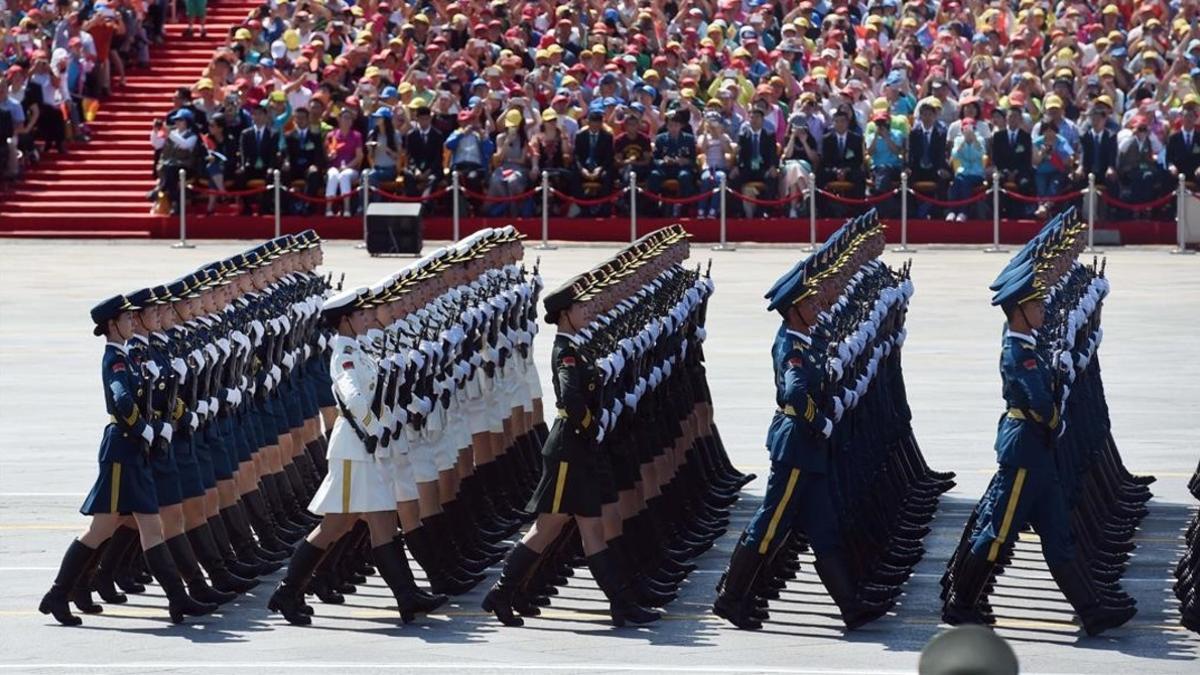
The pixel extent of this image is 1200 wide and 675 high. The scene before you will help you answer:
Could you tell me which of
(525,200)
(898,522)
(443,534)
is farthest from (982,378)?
(525,200)

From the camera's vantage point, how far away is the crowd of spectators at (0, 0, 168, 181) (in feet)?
113

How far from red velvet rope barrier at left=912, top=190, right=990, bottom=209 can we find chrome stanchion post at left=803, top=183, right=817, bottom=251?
4.10 feet

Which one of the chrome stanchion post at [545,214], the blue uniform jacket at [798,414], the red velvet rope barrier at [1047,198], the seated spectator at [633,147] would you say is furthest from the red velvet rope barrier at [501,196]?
the blue uniform jacket at [798,414]

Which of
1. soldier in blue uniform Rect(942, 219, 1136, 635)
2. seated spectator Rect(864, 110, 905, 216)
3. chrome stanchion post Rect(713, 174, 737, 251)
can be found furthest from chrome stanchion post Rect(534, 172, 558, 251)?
soldier in blue uniform Rect(942, 219, 1136, 635)

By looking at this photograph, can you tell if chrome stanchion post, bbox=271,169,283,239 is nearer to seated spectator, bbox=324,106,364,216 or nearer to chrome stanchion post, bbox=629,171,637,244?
seated spectator, bbox=324,106,364,216

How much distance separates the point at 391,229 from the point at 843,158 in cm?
561

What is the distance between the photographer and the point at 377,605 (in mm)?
13039

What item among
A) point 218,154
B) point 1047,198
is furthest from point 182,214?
point 1047,198

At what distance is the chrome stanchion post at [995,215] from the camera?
30844 mm

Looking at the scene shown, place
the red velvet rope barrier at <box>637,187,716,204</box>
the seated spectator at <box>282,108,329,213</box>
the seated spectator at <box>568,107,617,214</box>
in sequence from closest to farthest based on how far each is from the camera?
the red velvet rope barrier at <box>637,187,716,204</box>
the seated spectator at <box>568,107,617,214</box>
the seated spectator at <box>282,108,329,213</box>

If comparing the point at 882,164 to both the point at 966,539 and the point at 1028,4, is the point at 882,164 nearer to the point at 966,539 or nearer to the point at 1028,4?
the point at 1028,4

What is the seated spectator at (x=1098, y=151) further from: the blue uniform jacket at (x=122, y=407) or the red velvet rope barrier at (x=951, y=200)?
the blue uniform jacket at (x=122, y=407)

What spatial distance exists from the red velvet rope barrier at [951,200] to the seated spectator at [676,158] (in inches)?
109

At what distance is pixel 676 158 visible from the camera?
31.7 meters
